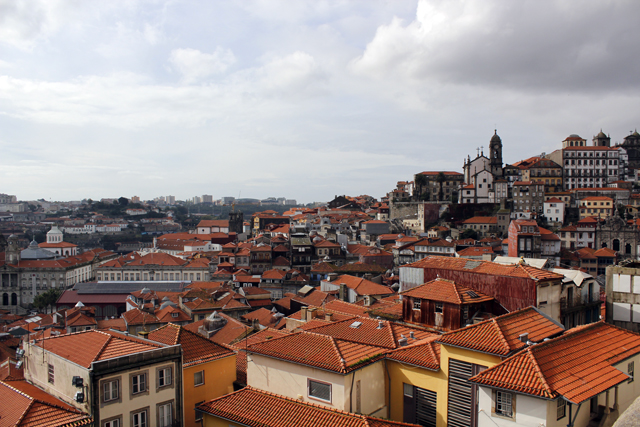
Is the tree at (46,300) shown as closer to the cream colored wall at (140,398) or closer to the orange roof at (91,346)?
the orange roof at (91,346)

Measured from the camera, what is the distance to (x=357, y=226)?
86062 millimetres

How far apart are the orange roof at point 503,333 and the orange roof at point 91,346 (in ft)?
26.7

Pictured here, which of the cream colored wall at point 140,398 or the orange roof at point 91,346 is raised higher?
the orange roof at point 91,346

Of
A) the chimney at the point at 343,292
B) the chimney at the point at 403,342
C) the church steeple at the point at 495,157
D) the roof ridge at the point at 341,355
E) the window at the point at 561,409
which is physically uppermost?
the church steeple at the point at 495,157

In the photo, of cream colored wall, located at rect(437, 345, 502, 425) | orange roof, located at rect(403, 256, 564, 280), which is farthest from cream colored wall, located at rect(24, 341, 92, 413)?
orange roof, located at rect(403, 256, 564, 280)

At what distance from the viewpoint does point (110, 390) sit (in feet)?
40.5

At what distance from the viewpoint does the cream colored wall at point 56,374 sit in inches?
481

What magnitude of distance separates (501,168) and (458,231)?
59.6 feet

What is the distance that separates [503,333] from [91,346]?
35.6ft

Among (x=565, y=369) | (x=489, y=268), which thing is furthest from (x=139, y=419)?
(x=489, y=268)

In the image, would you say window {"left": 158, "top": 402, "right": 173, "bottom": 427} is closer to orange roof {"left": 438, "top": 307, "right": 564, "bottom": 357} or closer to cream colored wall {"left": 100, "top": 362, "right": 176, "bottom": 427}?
cream colored wall {"left": 100, "top": 362, "right": 176, "bottom": 427}

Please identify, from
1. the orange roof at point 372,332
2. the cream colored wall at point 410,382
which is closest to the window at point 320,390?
the cream colored wall at point 410,382

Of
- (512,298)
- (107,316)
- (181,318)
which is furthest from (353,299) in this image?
(107,316)

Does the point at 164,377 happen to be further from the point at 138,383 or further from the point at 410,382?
the point at 410,382
